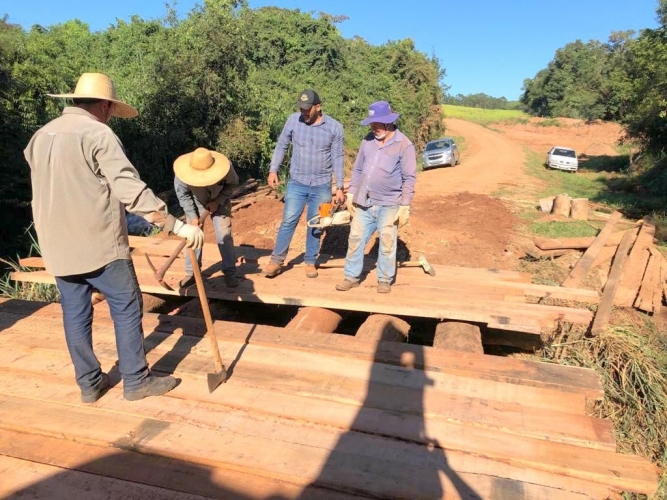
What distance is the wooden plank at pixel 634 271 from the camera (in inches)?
264

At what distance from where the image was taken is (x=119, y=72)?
1795cm

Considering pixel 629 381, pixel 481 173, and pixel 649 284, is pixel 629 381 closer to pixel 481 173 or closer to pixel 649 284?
pixel 649 284

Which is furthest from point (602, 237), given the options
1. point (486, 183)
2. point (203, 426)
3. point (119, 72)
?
point (119, 72)

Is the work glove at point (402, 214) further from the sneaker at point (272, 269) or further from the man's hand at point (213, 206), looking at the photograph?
the man's hand at point (213, 206)

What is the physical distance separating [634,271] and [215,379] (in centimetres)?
712

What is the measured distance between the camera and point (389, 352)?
3365 millimetres

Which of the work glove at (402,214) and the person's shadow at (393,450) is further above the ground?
the work glove at (402,214)

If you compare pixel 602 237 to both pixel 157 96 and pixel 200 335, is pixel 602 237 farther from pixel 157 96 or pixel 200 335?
pixel 157 96

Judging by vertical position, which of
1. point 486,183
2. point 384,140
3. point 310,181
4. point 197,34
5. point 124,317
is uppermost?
point 197,34

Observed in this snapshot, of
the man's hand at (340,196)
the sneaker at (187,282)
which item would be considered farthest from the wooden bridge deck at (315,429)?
the man's hand at (340,196)

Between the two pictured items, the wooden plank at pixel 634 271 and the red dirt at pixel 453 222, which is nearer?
the wooden plank at pixel 634 271

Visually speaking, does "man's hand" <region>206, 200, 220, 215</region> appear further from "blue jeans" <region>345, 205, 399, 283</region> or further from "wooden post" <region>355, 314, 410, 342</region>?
"wooden post" <region>355, 314, 410, 342</region>

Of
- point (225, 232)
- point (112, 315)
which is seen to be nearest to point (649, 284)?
point (225, 232)

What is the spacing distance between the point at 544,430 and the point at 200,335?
2.53m
